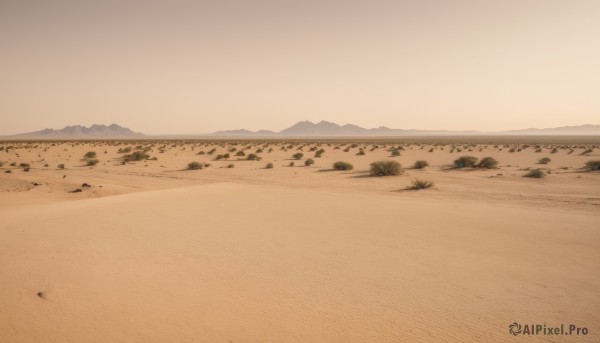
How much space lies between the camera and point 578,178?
15.1 m

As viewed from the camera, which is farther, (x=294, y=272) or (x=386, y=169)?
(x=386, y=169)

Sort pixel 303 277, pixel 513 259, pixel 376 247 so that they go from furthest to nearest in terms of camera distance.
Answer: pixel 376 247, pixel 513 259, pixel 303 277

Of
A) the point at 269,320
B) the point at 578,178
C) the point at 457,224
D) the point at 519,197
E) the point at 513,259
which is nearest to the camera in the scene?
the point at 269,320

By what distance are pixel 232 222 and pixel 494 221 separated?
5.73 metres

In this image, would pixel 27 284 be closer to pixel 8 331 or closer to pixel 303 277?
pixel 8 331

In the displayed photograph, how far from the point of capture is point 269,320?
334 centimetres

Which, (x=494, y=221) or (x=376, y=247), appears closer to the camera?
(x=376, y=247)

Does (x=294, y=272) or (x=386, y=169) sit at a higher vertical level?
(x=386, y=169)

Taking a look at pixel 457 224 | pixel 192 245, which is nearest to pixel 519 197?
pixel 457 224

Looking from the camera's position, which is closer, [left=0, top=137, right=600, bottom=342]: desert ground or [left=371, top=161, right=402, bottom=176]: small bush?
[left=0, top=137, right=600, bottom=342]: desert ground

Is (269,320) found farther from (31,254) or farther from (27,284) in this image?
(31,254)

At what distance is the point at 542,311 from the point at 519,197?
8.38m

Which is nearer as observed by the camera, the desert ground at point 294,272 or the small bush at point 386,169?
the desert ground at point 294,272

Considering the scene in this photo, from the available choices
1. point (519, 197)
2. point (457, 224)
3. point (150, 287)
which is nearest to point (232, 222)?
point (150, 287)
